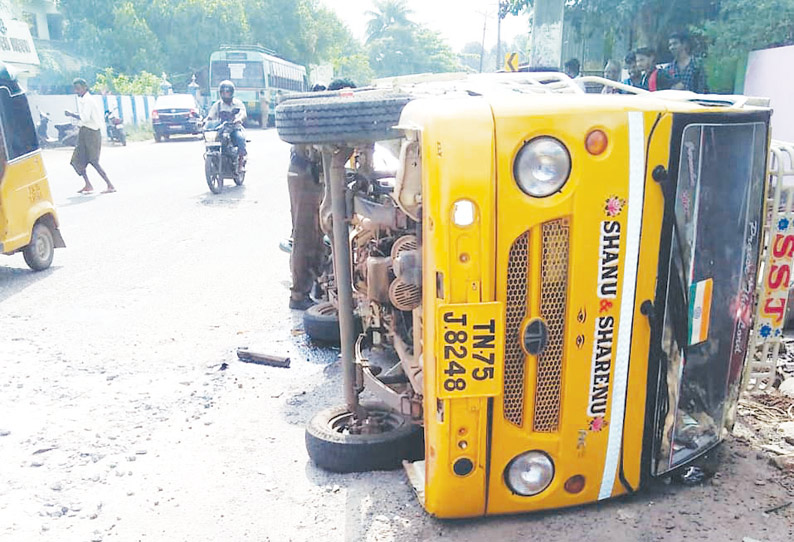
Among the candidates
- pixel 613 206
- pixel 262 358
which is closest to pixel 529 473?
pixel 613 206

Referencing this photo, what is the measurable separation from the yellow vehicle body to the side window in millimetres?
5496

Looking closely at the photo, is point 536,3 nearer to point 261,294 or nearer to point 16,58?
point 261,294

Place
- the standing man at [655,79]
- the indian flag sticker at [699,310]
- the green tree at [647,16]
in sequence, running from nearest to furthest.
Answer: the indian flag sticker at [699,310], the standing man at [655,79], the green tree at [647,16]

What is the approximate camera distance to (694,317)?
2.54m

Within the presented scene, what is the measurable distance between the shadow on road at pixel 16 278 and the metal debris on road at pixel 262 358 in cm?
289

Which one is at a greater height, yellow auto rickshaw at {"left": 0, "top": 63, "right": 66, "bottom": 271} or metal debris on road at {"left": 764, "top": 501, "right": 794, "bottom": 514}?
yellow auto rickshaw at {"left": 0, "top": 63, "right": 66, "bottom": 271}

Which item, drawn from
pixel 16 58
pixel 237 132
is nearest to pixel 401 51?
pixel 16 58

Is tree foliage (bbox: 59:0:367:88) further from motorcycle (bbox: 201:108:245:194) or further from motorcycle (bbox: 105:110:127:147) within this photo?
motorcycle (bbox: 201:108:245:194)

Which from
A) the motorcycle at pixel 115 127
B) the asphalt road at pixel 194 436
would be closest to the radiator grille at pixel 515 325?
the asphalt road at pixel 194 436

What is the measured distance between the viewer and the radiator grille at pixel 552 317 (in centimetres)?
228

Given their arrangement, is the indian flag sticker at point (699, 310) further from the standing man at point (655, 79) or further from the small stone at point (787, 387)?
the standing man at point (655, 79)

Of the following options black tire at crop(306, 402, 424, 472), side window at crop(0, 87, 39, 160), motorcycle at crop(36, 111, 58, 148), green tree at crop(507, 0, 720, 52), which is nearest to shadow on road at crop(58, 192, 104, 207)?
side window at crop(0, 87, 39, 160)

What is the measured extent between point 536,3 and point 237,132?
17.9ft

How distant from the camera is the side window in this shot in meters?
6.46
